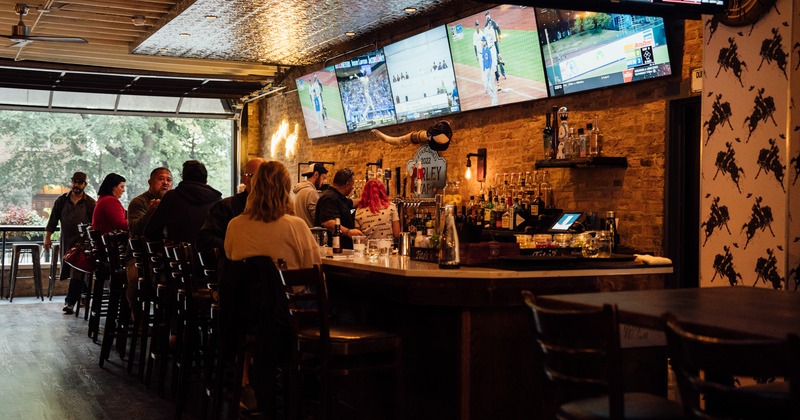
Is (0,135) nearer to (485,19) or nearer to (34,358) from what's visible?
(34,358)

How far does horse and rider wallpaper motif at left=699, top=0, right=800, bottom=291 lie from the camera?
4621mm

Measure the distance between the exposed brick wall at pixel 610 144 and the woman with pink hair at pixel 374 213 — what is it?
4.37 feet

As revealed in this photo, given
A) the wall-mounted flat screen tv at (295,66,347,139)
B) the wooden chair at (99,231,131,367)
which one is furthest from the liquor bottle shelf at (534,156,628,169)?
the wall-mounted flat screen tv at (295,66,347,139)

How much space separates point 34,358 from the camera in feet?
25.0

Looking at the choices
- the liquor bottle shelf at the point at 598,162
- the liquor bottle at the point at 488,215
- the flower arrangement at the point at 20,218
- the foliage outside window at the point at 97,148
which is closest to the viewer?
the liquor bottle shelf at the point at 598,162

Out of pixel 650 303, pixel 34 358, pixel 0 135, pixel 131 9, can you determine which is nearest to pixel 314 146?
pixel 131 9

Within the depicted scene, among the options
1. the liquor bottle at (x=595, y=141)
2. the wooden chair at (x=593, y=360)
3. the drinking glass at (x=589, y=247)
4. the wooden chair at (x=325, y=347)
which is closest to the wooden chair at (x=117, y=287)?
the wooden chair at (x=325, y=347)

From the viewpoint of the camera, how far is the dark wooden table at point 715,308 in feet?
8.38

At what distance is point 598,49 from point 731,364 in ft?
16.0

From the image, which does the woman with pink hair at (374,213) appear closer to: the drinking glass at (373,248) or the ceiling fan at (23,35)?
the drinking glass at (373,248)

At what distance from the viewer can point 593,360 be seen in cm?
A: 272

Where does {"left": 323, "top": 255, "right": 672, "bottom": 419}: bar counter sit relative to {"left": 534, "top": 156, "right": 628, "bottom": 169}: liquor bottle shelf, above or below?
below

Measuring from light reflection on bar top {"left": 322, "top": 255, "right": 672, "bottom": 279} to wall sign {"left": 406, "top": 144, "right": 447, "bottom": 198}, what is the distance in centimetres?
397

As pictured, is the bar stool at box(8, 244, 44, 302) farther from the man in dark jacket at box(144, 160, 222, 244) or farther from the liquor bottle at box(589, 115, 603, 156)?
the liquor bottle at box(589, 115, 603, 156)
